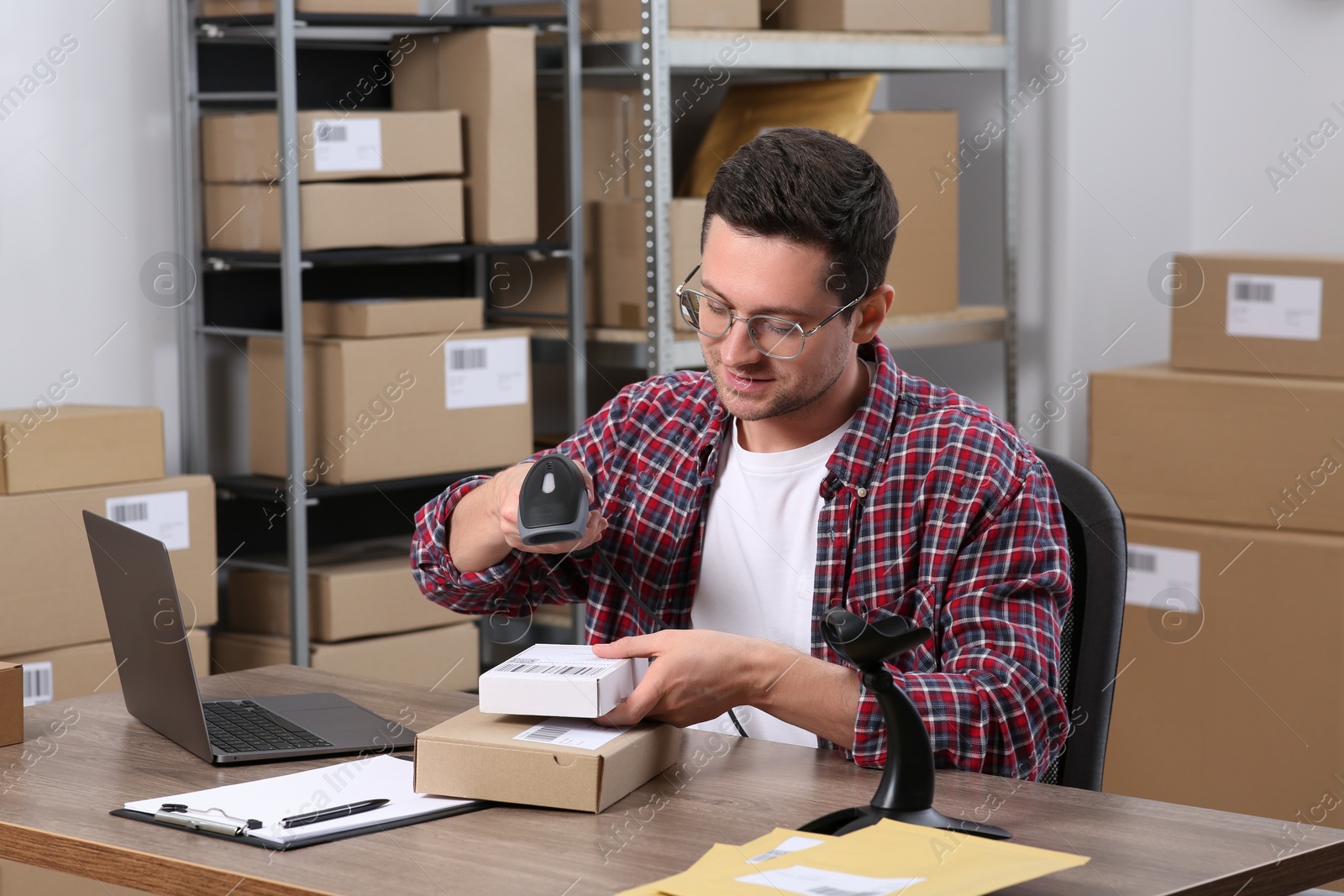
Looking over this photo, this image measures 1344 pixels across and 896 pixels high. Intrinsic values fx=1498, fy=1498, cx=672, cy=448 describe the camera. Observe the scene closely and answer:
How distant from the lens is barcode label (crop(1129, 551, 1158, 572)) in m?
2.80

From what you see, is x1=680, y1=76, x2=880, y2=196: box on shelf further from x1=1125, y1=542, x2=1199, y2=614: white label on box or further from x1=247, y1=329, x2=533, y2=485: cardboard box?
x1=1125, y1=542, x2=1199, y2=614: white label on box

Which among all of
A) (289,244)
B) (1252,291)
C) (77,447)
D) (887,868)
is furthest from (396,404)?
(887,868)

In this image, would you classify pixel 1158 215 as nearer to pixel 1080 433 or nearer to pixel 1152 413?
pixel 1080 433

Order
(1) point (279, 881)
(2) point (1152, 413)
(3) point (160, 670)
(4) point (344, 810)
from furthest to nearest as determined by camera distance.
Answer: (2) point (1152, 413) < (3) point (160, 670) < (4) point (344, 810) < (1) point (279, 881)

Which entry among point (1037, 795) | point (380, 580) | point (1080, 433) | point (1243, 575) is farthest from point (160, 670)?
point (1080, 433)

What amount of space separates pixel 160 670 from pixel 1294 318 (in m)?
2.10

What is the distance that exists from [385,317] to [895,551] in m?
1.52

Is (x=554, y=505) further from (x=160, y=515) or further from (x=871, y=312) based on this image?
(x=160, y=515)

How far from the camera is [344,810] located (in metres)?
1.19

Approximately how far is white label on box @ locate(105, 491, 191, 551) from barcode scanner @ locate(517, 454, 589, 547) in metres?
1.28

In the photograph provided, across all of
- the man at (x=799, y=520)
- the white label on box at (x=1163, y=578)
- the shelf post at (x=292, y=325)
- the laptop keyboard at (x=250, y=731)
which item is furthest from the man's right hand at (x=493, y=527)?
the white label on box at (x=1163, y=578)

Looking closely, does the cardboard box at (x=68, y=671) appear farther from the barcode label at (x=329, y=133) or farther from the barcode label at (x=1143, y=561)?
the barcode label at (x=1143, y=561)

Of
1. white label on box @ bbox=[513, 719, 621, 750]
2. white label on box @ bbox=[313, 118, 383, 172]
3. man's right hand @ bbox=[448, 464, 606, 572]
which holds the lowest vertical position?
white label on box @ bbox=[513, 719, 621, 750]

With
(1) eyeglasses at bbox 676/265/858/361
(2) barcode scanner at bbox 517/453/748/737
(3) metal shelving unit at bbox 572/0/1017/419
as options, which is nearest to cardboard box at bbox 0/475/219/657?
(3) metal shelving unit at bbox 572/0/1017/419
